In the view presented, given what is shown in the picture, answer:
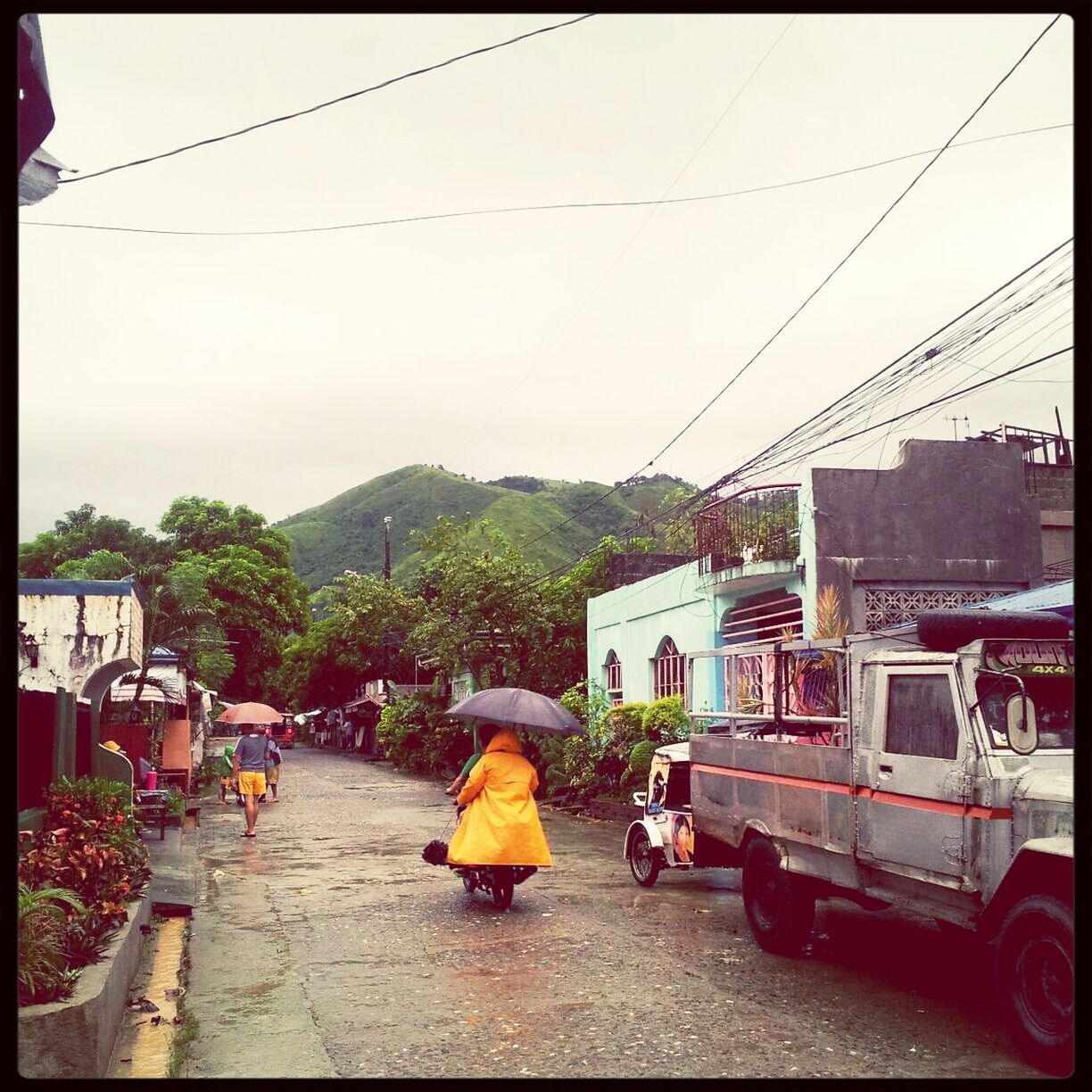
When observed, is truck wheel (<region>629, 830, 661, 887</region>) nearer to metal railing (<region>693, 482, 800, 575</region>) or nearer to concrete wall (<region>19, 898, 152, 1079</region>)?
concrete wall (<region>19, 898, 152, 1079</region>)

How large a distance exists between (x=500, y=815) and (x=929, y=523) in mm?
9917

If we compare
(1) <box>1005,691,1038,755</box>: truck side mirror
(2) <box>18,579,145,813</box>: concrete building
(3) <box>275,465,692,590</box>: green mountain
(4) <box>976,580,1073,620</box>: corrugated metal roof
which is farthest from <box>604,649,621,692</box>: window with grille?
(3) <box>275,465,692,590</box>: green mountain

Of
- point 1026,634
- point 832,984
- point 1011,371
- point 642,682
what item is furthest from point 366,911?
point 642,682

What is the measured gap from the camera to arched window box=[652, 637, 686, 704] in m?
23.3

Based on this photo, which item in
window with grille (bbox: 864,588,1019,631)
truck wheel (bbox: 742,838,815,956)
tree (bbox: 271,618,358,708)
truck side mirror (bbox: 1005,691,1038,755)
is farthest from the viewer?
tree (bbox: 271,618,358,708)

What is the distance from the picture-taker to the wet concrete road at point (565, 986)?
6191 millimetres

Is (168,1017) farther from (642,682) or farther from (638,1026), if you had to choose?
(642,682)

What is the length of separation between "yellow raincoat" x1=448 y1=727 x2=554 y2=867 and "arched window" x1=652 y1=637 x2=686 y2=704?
11.9 metres

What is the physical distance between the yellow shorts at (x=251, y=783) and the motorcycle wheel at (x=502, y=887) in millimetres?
7944

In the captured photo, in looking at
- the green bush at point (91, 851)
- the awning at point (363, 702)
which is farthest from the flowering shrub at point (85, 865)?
the awning at point (363, 702)

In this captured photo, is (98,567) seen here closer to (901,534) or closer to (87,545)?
(87,545)

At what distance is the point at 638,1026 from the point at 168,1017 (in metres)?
2.80

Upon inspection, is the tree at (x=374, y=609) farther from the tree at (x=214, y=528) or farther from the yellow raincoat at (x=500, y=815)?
the yellow raincoat at (x=500, y=815)

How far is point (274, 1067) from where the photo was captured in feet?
20.1
